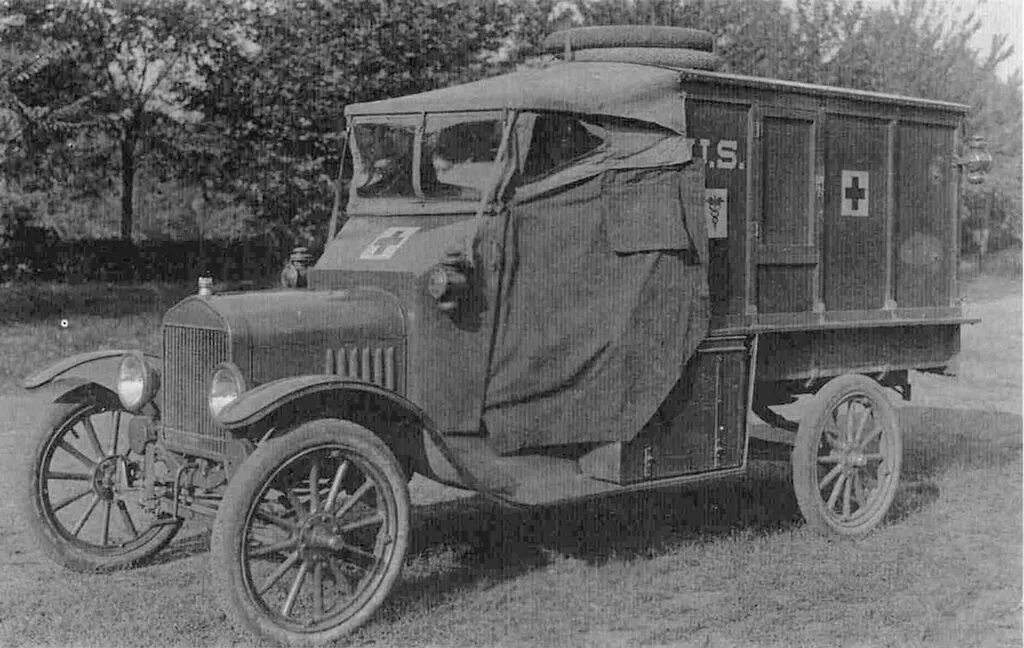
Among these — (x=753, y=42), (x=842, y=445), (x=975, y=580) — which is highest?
(x=753, y=42)

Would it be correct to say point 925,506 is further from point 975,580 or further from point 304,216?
point 304,216

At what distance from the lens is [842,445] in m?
8.09

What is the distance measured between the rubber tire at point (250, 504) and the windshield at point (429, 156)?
1604 mm

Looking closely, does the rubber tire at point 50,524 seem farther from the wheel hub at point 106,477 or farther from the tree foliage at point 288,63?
the tree foliage at point 288,63

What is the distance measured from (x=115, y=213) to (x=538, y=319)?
4876 centimetres

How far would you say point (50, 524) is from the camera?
6.81m

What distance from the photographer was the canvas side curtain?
661 cm

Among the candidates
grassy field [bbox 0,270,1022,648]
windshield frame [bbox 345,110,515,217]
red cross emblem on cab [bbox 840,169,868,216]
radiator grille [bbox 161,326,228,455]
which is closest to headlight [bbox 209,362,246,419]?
radiator grille [bbox 161,326,228,455]

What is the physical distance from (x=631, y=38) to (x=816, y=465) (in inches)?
115

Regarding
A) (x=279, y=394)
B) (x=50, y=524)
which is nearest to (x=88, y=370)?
(x=50, y=524)

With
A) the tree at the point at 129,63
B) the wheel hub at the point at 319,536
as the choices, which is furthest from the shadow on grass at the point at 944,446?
the tree at the point at 129,63

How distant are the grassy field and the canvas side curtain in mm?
861

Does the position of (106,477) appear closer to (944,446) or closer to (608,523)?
(608,523)

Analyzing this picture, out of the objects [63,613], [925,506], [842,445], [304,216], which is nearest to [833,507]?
[842,445]
